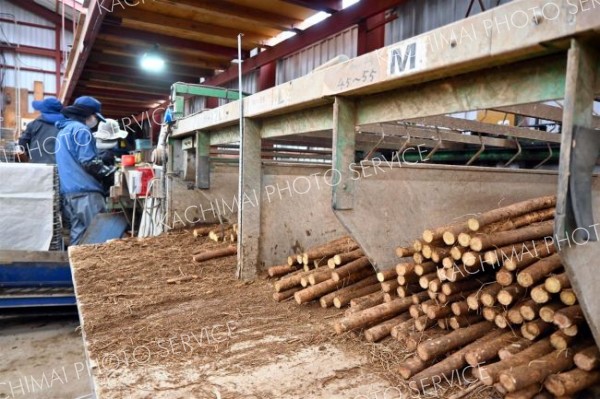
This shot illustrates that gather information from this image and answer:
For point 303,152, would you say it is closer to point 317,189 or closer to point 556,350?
point 317,189

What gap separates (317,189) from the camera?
9.37ft

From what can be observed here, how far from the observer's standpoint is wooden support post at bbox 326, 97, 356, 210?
71.4 inches

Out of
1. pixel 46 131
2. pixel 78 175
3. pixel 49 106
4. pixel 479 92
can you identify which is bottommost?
pixel 78 175

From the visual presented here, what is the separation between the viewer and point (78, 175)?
185 inches

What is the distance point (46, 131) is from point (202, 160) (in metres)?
3.36

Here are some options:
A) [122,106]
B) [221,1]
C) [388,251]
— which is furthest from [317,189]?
[122,106]

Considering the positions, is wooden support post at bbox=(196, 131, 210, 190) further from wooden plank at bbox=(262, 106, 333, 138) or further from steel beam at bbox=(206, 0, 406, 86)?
steel beam at bbox=(206, 0, 406, 86)

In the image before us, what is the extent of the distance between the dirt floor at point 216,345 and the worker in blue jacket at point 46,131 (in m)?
3.47

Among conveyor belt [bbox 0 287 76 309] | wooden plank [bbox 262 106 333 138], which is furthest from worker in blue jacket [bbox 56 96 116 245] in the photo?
wooden plank [bbox 262 106 333 138]

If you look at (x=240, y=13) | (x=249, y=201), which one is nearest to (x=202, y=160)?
(x=249, y=201)

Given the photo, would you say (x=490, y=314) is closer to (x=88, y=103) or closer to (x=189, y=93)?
(x=189, y=93)

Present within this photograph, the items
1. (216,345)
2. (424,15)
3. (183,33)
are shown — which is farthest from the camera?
(183,33)

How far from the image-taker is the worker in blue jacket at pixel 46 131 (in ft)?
→ 17.4

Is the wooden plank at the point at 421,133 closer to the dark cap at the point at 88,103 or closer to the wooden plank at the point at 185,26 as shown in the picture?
the wooden plank at the point at 185,26
